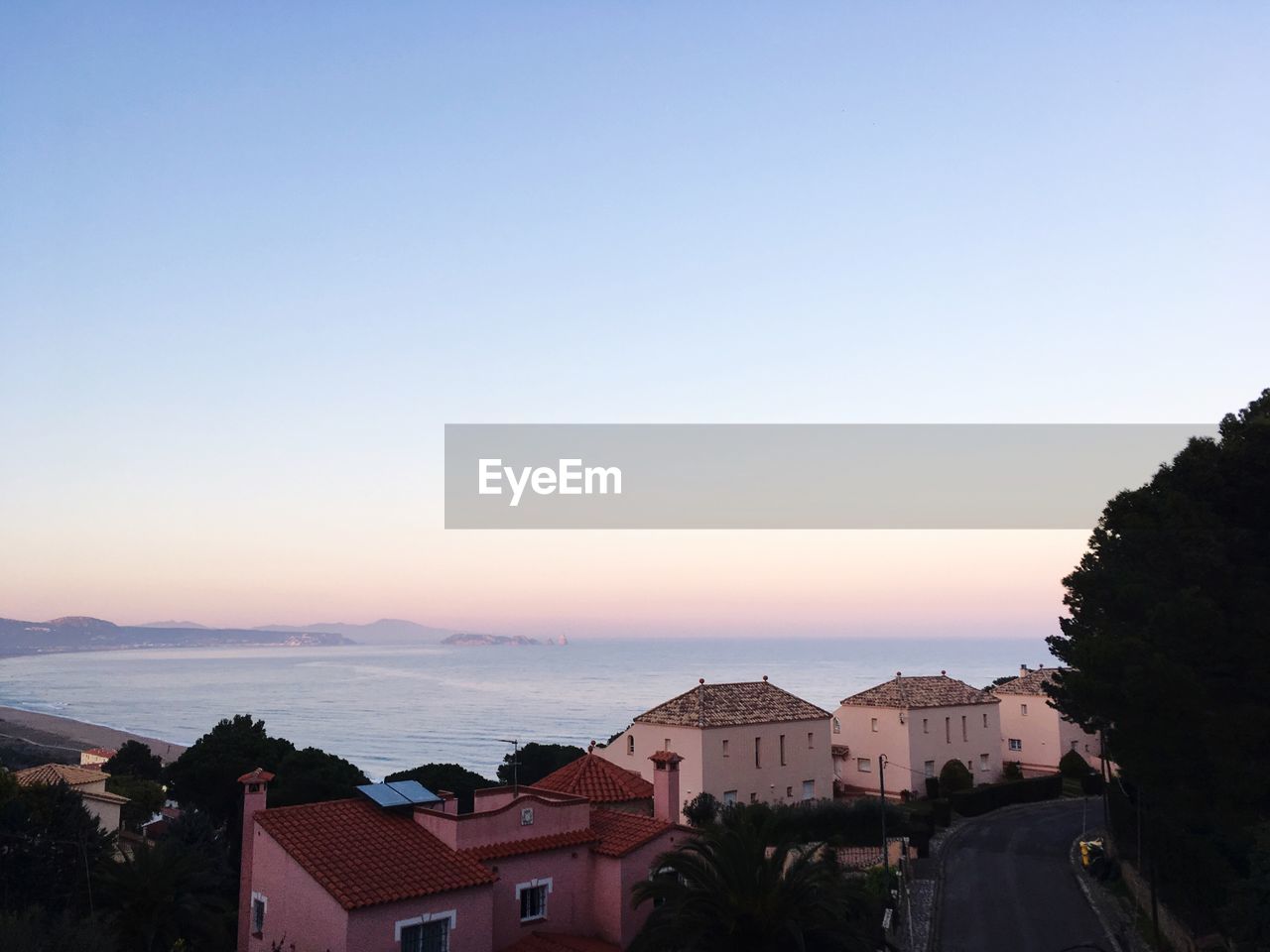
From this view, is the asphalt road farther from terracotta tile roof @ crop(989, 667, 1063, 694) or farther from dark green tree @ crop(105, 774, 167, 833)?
dark green tree @ crop(105, 774, 167, 833)

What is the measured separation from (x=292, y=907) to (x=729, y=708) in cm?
2886

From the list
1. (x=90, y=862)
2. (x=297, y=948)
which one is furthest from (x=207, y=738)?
(x=297, y=948)

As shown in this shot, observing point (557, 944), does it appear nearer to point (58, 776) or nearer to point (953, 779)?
point (58, 776)

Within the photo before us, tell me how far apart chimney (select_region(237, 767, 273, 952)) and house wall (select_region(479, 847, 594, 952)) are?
20.7 ft

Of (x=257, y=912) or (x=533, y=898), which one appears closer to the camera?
(x=257, y=912)

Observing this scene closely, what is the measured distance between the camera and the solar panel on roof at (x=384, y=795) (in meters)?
27.5

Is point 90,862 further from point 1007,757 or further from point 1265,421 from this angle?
point 1007,757

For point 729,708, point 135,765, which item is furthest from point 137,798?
point 729,708

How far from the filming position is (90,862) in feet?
95.1

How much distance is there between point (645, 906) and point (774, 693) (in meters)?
26.8

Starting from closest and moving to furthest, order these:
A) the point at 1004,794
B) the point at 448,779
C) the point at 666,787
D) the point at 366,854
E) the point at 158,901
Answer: the point at 158,901, the point at 366,854, the point at 666,787, the point at 1004,794, the point at 448,779

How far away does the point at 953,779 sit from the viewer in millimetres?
57500

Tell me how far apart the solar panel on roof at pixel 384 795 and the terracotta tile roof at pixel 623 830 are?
5729mm

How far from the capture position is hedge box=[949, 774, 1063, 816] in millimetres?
54562
